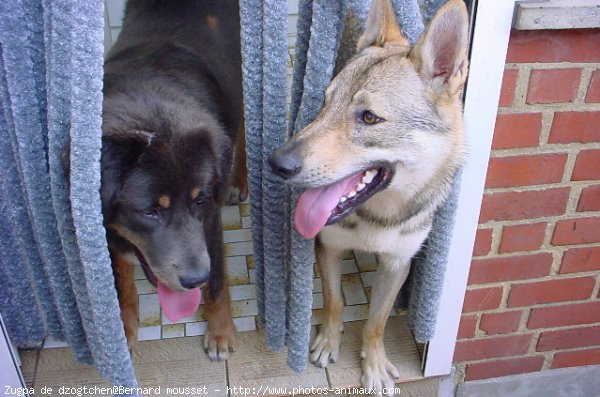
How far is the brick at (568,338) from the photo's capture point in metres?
2.35

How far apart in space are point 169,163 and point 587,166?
4.39ft

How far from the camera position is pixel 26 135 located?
58.4 inches

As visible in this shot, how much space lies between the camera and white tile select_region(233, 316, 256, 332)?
235 cm

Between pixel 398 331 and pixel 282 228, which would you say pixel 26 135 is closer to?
pixel 282 228

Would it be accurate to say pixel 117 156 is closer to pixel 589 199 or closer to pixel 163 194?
pixel 163 194

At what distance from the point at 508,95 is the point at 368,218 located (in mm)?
551

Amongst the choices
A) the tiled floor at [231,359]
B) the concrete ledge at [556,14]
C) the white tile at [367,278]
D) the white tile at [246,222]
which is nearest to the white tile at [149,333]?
the tiled floor at [231,359]

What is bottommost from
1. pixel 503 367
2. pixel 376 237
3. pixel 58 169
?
pixel 503 367

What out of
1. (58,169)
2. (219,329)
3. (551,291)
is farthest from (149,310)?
(551,291)

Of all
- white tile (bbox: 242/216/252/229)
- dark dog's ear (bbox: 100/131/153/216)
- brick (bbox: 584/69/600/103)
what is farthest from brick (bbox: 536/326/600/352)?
dark dog's ear (bbox: 100/131/153/216)

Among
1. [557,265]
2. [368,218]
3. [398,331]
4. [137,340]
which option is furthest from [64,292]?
[557,265]

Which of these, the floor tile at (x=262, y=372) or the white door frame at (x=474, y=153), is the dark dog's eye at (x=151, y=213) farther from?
the white door frame at (x=474, y=153)

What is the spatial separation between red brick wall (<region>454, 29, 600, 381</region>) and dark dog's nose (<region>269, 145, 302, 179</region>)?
702 millimetres

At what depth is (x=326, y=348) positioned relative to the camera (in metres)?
2.24
